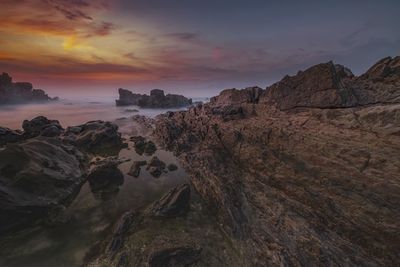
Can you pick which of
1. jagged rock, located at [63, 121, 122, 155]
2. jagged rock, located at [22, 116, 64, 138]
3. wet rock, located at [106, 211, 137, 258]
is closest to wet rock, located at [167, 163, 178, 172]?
wet rock, located at [106, 211, 137, 258]

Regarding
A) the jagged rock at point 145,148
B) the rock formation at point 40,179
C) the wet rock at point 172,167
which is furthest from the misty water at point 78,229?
the jagged rock at point 145,148

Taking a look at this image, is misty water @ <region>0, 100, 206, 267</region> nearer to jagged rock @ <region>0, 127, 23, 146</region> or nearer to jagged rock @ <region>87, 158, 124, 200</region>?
jagged rock @ <region>87, 158, 124, 200</region>

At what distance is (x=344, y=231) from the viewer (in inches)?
627

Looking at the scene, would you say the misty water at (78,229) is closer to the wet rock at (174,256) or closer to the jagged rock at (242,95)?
the wet rock at (174,256)

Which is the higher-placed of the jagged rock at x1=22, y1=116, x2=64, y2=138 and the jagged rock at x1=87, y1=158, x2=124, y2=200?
the jagged rock at x1=22, y1=116, x2=64, y2=138

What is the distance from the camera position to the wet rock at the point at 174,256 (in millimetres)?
15852

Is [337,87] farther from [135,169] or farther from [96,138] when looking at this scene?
[96,138]

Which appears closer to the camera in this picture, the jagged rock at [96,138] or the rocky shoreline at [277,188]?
the rocky shoreline at [277,188]

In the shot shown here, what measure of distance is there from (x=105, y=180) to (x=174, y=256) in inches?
750

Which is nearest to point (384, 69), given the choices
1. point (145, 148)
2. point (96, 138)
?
point (145, 148)

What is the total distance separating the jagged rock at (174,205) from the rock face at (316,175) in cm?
313

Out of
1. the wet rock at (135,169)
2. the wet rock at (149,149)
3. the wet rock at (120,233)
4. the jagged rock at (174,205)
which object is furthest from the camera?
the wet rock at (149,149)

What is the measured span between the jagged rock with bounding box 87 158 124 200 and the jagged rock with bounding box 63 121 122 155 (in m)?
14.8

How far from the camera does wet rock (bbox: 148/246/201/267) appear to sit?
1585 centimetres
